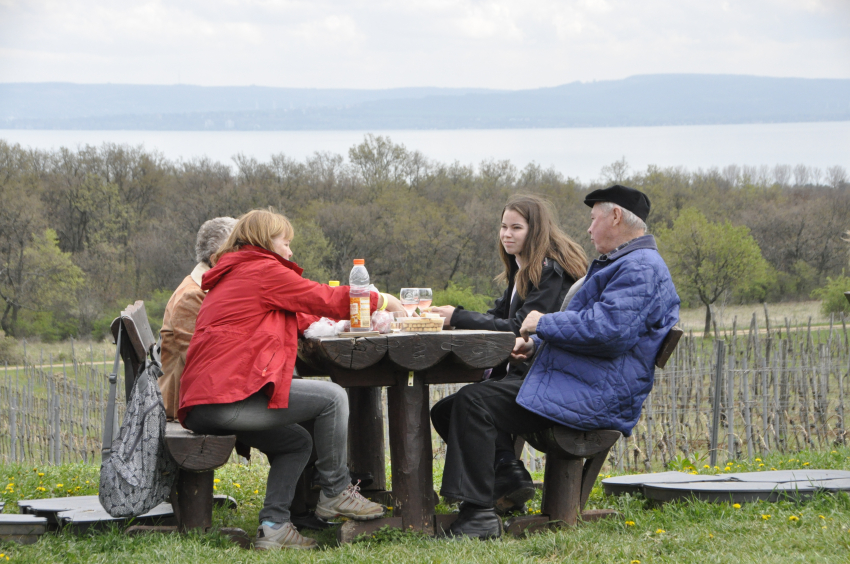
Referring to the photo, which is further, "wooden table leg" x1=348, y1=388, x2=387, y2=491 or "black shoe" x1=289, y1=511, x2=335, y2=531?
"wooden table leg" x1=348, y1=388, x2=387, y2=491

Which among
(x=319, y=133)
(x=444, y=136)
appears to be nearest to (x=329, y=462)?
(x=319, y=133)

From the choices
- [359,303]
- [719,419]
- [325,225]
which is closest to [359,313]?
[359,303]

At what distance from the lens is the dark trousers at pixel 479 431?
3.40 meters

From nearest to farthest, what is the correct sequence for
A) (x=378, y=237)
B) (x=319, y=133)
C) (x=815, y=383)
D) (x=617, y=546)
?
(x=617, y=546) → (x=815, y=383) → (x=378, y=237) → (x=319, y=133)

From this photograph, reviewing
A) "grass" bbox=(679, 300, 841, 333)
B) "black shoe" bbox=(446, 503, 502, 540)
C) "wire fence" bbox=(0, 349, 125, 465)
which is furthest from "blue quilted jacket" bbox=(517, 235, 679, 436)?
"grass" bbox=(679, 300, 841, 333)

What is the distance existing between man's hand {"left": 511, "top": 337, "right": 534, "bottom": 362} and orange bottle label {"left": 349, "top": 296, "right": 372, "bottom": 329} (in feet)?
2.39

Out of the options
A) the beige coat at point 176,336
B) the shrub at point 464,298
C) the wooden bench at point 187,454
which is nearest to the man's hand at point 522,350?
the wooden bench at point 187,454

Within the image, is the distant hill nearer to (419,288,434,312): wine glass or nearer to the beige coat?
the beige coat

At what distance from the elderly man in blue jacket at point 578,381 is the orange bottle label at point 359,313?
20.7 inches

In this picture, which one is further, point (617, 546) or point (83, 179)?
point (83, 179)

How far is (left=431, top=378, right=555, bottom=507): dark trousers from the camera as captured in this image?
340 centimetres

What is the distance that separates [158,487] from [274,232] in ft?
3.79

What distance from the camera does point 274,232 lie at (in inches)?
136

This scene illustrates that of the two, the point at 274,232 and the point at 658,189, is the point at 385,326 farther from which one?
the point at 658,189
